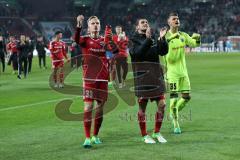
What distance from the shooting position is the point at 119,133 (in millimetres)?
10531

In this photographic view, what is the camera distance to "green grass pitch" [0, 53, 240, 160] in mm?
8477

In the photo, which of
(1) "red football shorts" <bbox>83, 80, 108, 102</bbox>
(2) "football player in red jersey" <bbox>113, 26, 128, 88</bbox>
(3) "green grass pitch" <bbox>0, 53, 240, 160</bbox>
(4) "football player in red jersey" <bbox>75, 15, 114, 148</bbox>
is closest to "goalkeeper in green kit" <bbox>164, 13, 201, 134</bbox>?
(3) "green grass pitch" <bbox>0, 53, 240, 160</bbox>

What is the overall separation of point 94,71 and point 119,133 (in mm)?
1737

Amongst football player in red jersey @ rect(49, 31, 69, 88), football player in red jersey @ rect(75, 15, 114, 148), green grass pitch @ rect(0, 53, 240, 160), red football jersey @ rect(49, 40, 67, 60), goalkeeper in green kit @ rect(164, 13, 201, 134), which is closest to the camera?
green grass pitch @ rect(0, 53, 240, 160)

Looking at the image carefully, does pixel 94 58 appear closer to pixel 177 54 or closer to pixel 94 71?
pixel 94 71

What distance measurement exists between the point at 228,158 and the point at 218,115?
4.89 meters

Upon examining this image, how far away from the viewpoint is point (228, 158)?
804 centimetres

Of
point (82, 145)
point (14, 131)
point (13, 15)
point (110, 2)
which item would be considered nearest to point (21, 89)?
point (14, 131)

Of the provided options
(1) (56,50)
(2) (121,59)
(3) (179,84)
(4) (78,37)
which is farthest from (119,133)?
(1) (56,50)

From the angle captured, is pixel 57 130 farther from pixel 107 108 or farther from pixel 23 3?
pixel 23 3

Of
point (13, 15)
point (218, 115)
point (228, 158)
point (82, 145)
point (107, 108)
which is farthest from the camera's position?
point (13, 15)

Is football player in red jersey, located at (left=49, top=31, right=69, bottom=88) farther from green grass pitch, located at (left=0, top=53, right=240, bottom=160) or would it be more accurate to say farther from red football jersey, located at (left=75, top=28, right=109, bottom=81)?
red football jersey, located at (left=75, top=28, right=109, bottom=81)

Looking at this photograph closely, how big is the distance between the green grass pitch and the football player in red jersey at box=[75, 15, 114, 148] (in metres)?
0.52

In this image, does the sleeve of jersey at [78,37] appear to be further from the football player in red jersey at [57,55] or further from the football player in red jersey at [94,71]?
the football player in red jersey at [57,55]
